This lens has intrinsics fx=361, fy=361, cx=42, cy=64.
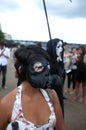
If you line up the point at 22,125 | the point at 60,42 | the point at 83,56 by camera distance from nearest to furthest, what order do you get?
the point at 22,125 → the point at 60,42 → the point at 83,56

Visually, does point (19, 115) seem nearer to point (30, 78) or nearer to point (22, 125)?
point (22, 125)

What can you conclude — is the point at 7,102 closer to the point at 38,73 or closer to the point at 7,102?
the point at 7,102

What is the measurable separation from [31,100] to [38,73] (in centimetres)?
20

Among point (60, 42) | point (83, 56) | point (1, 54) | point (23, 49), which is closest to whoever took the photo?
point (23, 49)

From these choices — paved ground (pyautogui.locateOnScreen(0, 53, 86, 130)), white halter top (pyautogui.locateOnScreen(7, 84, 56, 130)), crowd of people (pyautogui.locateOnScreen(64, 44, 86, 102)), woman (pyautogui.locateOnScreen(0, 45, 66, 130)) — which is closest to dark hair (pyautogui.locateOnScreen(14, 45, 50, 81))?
woman (pyautogui.locateOnScreen(0, 45, 66, 130))

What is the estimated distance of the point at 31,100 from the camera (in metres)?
2.57

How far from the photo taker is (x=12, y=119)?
2.46m

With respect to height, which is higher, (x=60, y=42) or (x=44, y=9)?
(x=44, y=9)

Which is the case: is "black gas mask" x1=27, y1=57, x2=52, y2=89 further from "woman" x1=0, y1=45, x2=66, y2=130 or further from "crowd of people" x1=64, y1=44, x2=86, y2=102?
"crowd of people" x1=64, y1=44, x2=86, y2=102

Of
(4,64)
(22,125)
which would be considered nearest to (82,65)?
(4,64)

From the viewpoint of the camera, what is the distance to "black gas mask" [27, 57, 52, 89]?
254 cm

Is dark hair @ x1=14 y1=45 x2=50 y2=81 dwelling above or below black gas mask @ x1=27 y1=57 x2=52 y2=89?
above

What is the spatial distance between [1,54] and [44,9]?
897 centimetres

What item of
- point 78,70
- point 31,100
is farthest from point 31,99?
point 78,70
